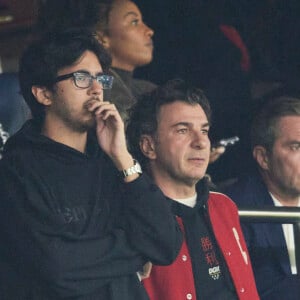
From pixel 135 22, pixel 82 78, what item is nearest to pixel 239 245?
pixel 82 78

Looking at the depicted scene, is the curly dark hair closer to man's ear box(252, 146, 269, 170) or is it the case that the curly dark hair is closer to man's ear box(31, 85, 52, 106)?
man's ear box(31, 85, 52, 106)

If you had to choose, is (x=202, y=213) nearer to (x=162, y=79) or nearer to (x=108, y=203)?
(x=108, y=203)

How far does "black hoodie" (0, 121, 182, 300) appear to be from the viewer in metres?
3.23

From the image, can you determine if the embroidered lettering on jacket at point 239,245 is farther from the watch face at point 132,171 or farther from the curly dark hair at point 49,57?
the curly dark hair at point 49,57

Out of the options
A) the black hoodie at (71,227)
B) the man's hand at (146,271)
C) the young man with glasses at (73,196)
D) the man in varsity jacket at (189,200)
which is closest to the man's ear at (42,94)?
the young man with glasses at (73,196)

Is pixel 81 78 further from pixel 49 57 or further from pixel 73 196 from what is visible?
pixel 73 196

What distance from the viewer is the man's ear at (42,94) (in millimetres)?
3521

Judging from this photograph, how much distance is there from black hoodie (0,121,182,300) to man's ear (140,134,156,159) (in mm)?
497

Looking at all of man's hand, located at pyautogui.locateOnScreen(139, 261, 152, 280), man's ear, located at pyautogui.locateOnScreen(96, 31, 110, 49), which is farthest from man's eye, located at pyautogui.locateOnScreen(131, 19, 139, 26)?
man's hand, located at pyautogui.locateOnScreen(139, 261, 152, 280)

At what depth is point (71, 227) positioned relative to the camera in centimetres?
328

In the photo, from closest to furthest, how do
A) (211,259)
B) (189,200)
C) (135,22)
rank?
(211,259), (189,200), (135,22)

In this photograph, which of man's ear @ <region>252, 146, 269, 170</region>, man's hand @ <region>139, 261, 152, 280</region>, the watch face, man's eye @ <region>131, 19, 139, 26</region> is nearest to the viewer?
the watch face

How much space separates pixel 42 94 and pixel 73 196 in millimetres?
442

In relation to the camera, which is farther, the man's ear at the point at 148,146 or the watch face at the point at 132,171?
the man's ear at the point at 148,146
